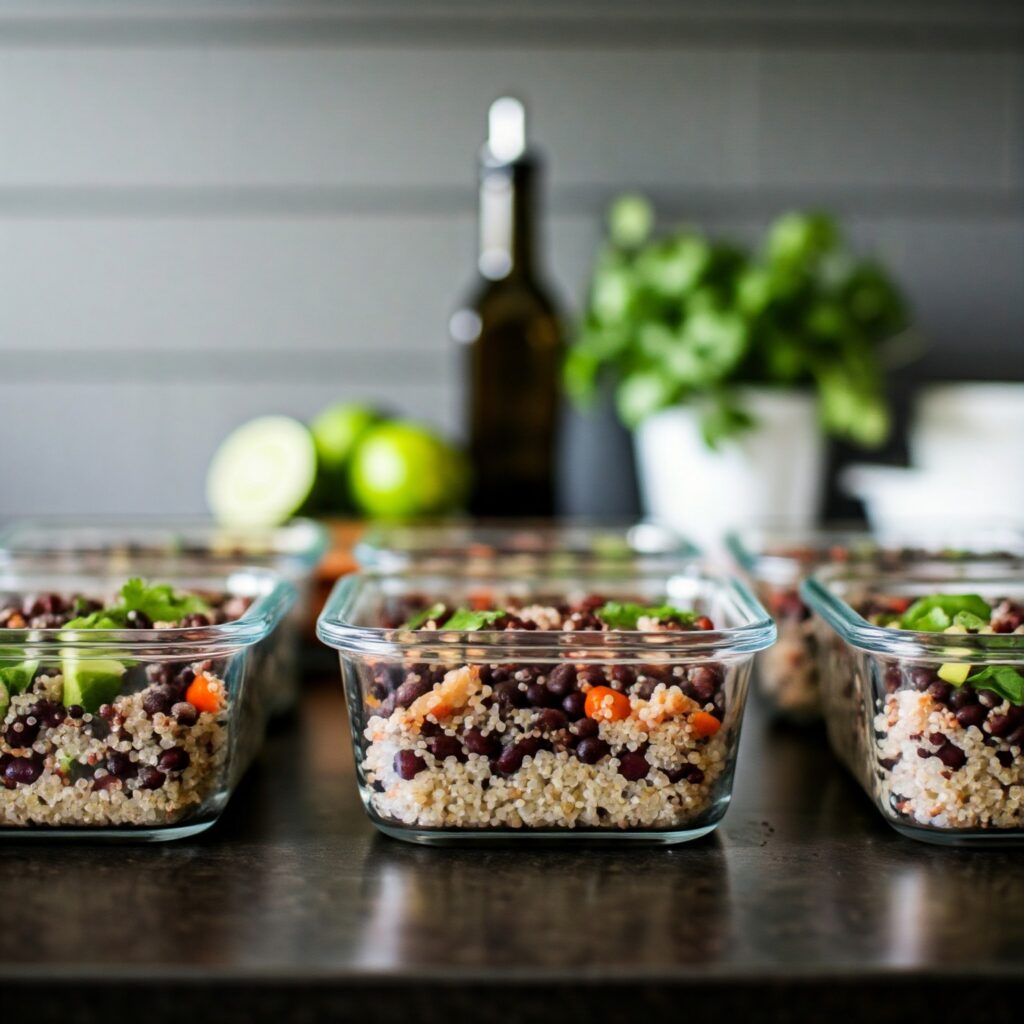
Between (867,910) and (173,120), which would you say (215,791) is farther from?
(173,120)

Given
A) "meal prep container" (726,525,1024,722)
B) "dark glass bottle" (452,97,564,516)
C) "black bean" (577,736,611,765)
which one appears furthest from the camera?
"dark glass bottle" (452,97,564,516)

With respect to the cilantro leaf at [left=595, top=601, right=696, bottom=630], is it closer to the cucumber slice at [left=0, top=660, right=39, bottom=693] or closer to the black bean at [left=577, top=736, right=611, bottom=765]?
the black bean at [left=577, top=736, right=611, bottom=765]

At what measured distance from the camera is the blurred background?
1814 millimetres

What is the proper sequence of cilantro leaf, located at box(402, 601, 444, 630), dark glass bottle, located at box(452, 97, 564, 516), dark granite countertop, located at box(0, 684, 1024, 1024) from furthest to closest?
dark glass bottle, located at box(452, 97, 564, 516) → cilantro leaf, located at box(402, 601, 444, 630) → dark granite countertop, located at box(0, 684, 1024, 1024)

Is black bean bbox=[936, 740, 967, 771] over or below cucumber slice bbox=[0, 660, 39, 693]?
below

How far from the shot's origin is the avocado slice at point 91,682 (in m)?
0.74

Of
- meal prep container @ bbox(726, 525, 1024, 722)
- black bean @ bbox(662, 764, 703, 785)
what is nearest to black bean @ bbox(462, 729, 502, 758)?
black bean @ bbox(662, 764, 703, 785)

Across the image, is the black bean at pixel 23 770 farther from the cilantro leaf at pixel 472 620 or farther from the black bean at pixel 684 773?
the black bean at pixel 684 773

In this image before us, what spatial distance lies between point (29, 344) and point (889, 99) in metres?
1.33

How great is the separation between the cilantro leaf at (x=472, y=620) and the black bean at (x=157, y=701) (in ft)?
0.58

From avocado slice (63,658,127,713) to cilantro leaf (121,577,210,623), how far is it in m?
0.09

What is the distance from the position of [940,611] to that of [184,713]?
1.59 feet

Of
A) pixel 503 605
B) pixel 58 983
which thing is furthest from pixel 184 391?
pixel 58 983

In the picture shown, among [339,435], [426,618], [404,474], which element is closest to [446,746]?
[426,618]
